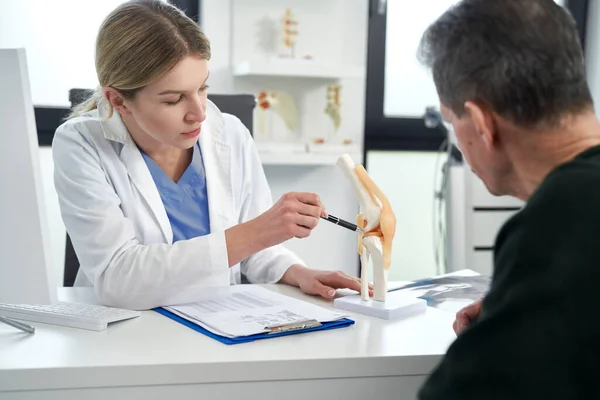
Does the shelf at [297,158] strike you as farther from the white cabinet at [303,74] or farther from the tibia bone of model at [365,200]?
the tibia bone of model at [365,200]

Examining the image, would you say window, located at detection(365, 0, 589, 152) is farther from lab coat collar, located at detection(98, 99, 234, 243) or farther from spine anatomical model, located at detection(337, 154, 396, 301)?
spine anatomical model, located at detection(337, 154, 396, 301)

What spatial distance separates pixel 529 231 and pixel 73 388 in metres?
0.67

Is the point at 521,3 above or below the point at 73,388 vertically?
above

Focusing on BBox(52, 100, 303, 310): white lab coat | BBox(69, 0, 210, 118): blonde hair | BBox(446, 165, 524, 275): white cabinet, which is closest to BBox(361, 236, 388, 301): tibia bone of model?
BBox(52, 100, 303, 310): white lab coat

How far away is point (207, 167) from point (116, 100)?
0.27 meters

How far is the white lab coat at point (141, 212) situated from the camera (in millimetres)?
1354

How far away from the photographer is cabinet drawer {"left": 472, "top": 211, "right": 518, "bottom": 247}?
2523 mm

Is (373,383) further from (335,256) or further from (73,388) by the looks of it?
(335,256)

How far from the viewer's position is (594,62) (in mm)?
3363

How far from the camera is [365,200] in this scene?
1310 millimetres

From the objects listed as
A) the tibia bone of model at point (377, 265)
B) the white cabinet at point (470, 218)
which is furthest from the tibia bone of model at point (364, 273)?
the white cabinet at point (470, 218)

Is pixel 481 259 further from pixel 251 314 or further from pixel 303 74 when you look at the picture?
pixel 251 314

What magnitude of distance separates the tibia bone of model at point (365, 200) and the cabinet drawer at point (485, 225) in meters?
1.30

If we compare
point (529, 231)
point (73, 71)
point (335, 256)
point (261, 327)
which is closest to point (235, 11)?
point (73, 71)
